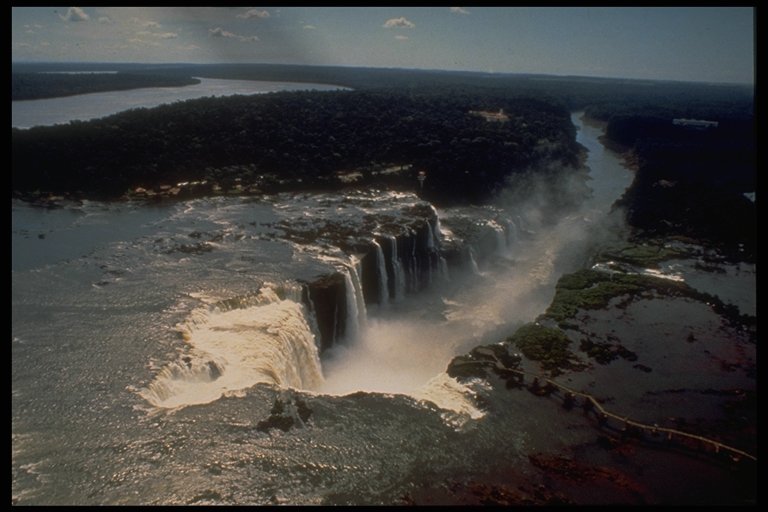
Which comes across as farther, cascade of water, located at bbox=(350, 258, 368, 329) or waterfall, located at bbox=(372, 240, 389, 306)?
waterfall, located at bbox=(372, 240, 389, 306)

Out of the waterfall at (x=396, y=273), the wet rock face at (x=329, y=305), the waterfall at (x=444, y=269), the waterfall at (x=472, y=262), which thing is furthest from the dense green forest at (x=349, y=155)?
the wet rock face at (x=329, y=305)

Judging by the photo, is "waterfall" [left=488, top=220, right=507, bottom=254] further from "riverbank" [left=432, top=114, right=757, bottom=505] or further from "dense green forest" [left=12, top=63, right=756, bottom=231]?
"riverbank" [left=432, top=114, right=757, bottom=505]

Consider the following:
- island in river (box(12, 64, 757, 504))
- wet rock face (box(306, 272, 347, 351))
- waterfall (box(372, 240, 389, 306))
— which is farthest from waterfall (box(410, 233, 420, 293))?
wet rock face (box(306, 272, 347, 351))

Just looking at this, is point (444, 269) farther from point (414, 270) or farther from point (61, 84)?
point (61, 84)

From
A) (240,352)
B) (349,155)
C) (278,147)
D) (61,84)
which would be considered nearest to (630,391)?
(240,352)

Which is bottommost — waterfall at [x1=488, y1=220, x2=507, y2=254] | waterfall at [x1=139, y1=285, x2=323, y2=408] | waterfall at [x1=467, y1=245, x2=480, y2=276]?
waterfall at [x1=139, y1=285, x2=323, y2=408]

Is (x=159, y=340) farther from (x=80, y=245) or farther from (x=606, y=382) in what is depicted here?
(x=606, y=382)

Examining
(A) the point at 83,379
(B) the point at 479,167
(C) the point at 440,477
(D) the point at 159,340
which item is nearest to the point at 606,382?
(C) the point at 440,477

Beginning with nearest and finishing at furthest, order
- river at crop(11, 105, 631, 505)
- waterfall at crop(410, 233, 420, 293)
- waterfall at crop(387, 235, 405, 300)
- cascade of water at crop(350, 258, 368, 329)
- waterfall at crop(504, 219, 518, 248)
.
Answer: river at crop(11, 105, 631, 505) < cascade of water at crop(350, 258, 368, 329) < waterfall at crop(387, 235, 405, 300) < waterfall at crop(410, 233, 420, 293) < waterfall at crop(504, 219, 518, 248)
